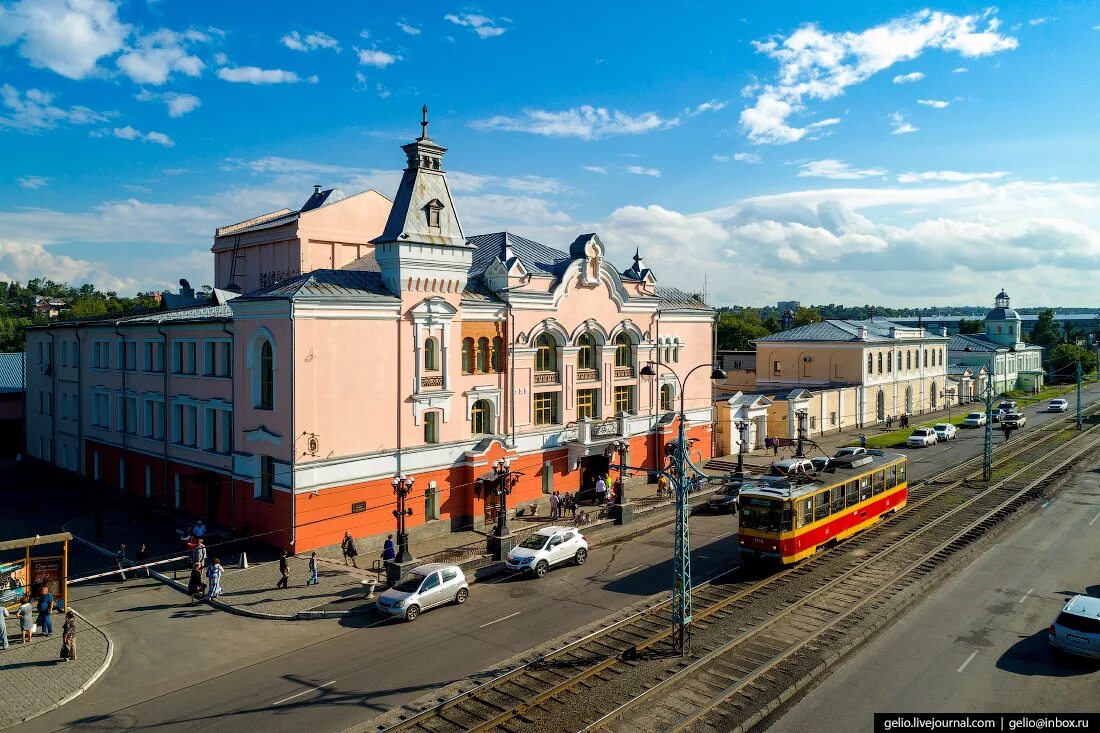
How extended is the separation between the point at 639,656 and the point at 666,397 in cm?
2833

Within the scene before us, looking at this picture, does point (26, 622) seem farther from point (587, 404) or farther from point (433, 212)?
point (587, 404)

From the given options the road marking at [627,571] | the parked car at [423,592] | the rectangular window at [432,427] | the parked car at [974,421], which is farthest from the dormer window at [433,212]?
the parked car at [974,421]

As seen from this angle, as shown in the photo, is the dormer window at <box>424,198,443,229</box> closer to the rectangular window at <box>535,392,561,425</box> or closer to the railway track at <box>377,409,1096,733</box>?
the rectangular window at <box>535,392,561,425</box>

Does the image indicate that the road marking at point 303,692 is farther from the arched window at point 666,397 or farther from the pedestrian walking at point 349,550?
the arched window at point 666,397

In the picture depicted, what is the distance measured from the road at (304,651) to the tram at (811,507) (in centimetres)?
291

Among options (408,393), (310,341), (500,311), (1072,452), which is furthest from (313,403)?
(1072,452)

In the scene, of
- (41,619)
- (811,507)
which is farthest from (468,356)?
(41,619)

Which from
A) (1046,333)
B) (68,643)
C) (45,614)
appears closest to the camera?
(68,643)

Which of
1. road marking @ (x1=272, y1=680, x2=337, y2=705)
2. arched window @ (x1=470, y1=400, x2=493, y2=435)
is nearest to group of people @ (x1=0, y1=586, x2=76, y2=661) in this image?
road marking @ (x1=272, y1=680, x2=337, y2=705)

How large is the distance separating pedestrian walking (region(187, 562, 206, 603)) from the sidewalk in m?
3.24

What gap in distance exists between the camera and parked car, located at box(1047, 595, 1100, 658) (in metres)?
19.5

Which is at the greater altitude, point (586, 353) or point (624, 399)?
point (586, 353)

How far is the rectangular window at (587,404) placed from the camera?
42125mm

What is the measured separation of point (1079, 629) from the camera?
1978 centimetres
